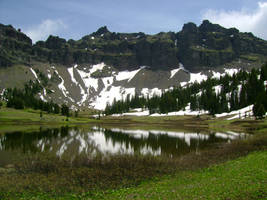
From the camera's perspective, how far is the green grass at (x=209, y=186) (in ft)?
52.3

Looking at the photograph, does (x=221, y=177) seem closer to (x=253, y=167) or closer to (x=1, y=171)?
(x=253, y=167)

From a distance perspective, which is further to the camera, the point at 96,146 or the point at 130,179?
the point at 96,146

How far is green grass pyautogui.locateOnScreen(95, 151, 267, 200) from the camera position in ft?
52.3

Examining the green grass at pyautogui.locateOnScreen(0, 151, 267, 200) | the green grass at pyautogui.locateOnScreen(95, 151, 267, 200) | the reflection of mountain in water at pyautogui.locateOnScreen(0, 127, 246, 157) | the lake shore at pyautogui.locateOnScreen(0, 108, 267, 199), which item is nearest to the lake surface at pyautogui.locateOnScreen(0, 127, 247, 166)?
the reflection of mountain in water at pyautogui.locateOnScreen(0, 127, 246, 157)

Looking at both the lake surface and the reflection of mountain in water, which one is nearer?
the lake surface

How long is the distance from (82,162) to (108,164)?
11.7 feet

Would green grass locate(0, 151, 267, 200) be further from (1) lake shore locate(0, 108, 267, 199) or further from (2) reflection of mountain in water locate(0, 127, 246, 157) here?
(2) reflection of mountain in water locate(0, 127, 246, 157)

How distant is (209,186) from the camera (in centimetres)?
1797

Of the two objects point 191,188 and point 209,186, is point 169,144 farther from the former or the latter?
point 191,188

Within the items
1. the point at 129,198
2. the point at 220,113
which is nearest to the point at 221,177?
the point at 129,198

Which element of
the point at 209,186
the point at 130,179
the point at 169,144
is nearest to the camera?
the point at 209,186

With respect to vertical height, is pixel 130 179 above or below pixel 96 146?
above

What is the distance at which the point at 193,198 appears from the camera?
51.2 ft

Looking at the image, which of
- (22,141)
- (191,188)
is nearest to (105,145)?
(22,141)
